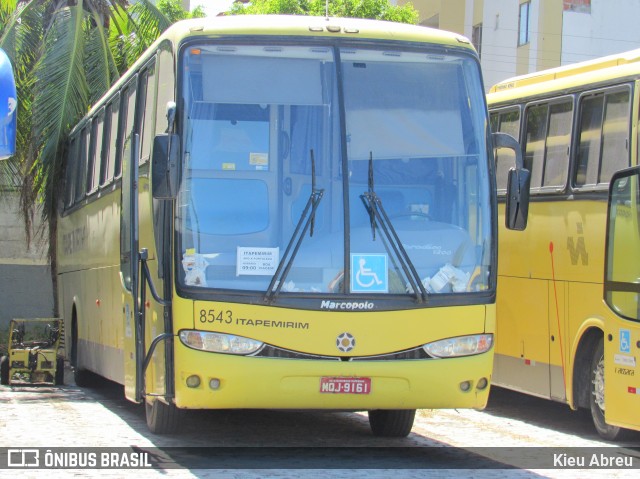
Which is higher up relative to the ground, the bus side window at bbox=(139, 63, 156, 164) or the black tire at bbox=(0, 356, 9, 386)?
the bus side window at bbox=(139, 63, 156, 164)

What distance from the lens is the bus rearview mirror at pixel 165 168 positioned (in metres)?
8.58

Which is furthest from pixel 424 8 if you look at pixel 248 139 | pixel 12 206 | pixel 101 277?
pixel 248 139

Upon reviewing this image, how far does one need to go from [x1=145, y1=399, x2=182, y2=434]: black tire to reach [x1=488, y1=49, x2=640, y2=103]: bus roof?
17.3 ft

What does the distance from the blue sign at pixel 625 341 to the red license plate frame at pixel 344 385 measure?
2.86m

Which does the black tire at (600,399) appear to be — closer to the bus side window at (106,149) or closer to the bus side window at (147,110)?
the bus side window at (147,110)

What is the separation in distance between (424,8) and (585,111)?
3116cm

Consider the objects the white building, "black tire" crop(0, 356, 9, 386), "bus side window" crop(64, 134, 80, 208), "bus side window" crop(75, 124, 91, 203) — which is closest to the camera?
"bus side window" crop(75, 124, 91, 203)

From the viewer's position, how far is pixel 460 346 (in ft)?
29.3

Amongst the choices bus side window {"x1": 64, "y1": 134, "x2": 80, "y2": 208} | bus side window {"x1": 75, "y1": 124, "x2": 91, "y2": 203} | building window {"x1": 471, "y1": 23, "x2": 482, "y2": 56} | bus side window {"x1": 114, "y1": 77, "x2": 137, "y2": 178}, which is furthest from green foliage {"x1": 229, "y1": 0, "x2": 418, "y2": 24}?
bus side window {"x1": 114, "y1": 77, "x2": 137, "y2": 178}

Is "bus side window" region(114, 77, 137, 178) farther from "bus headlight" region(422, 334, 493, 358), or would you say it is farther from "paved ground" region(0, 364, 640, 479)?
"bus headlight" region(422, 334, 493, 358)

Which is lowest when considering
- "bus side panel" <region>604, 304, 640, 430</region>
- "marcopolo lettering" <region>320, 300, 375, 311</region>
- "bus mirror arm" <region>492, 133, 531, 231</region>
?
"bus side panel" <region>604, 304, 640, 430</region>

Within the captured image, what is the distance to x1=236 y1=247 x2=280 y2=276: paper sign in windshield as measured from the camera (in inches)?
342

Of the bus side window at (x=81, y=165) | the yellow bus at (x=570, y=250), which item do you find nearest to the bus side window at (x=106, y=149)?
the bus side window at (x=81, y=165)

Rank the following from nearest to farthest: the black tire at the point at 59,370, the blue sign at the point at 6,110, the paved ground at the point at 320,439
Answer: the paved ground at the point at 320,439, the blue sign at the point at 6,110, the black tire at the point at 59,370
